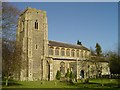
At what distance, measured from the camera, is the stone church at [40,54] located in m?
52.0

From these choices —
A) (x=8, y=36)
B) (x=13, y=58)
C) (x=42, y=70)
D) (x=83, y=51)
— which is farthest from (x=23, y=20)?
(x=8, y=36)

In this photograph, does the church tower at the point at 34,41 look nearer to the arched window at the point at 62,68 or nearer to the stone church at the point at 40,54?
the stone church at the point at 40,54

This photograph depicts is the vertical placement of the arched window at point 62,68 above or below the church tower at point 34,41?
below

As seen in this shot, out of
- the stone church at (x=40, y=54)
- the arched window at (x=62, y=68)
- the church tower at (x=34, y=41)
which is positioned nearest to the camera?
the church tower at (x=34, y=41)

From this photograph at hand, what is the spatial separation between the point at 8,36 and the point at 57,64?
36055 mm

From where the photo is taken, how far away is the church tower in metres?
51.8

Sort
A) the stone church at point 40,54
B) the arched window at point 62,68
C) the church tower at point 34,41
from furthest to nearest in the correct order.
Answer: the arched window at point 62,68, the stone church at point 40,54, the church tower at point 34,41

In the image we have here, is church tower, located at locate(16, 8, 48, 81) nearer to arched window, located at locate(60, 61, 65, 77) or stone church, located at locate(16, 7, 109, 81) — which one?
stone church, located at locate(16, 7, 109, 81)

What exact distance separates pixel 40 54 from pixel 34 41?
10.5 ft

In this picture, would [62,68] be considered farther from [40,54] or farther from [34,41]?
[34,41]

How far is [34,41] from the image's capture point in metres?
54.3

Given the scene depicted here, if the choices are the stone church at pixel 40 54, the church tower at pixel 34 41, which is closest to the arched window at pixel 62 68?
the stone church at pixel 40 54

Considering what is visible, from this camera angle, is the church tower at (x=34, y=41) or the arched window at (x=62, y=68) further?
the arched window at (x=62, y=68)

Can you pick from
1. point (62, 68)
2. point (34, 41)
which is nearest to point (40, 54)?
point (34, 41)
